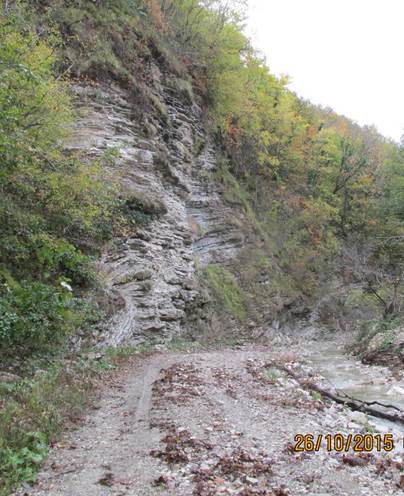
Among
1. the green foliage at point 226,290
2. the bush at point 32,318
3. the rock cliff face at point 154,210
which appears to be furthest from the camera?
the green foliage at point 226,290

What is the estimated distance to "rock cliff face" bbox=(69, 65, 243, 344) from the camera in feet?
42.2

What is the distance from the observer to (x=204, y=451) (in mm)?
4777

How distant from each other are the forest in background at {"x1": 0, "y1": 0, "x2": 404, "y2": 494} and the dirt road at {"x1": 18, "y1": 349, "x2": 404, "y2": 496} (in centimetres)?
58

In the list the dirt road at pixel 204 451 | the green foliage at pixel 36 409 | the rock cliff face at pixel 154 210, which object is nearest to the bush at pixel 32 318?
the green foliage at pixel 36 409

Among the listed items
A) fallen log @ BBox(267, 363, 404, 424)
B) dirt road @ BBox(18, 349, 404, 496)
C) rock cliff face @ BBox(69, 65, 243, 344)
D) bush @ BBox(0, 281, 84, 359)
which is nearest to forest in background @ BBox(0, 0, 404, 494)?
bush @ BBox(0, 281, 84, 359)

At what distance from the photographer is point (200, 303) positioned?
16.6 meters

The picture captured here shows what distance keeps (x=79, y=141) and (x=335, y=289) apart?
2086 cm

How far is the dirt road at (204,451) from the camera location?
402cm

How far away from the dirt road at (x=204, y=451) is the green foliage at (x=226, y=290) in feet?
34.5

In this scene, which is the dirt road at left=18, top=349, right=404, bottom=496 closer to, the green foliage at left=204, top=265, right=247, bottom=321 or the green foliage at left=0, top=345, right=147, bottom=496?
the green foliage at left=0, top=345, right=147, bottom=496

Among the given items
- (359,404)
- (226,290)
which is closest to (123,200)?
(359,404)

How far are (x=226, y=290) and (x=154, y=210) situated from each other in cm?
652

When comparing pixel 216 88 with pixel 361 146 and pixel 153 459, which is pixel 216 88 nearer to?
pixel 361 146

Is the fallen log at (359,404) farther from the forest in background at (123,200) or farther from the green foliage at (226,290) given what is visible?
the green foliage at (226,290)
